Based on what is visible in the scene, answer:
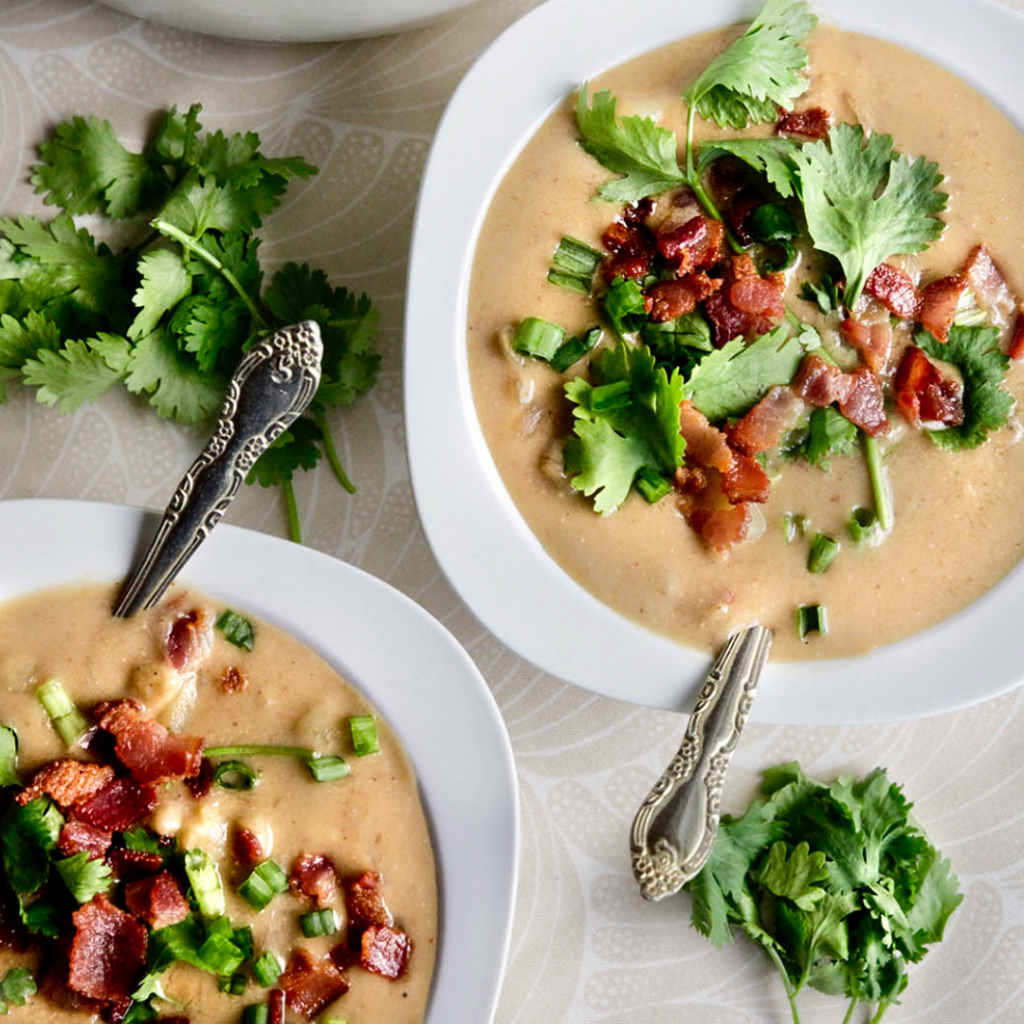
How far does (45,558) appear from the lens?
93.7 inches

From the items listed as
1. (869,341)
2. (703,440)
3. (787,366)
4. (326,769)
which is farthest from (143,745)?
(869,341)

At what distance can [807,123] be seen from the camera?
245cm

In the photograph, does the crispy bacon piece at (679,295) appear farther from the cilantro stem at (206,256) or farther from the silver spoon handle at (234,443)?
the cilantro stem at (206,256)

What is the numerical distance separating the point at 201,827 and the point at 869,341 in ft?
5.60

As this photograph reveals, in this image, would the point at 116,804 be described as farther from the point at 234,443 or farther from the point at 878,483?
the point at 878,483

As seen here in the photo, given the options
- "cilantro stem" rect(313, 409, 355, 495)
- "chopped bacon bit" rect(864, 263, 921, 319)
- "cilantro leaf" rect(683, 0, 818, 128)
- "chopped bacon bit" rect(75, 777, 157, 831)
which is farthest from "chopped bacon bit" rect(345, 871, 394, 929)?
"cilantro leaf" rect(683, 0, 818, 128)

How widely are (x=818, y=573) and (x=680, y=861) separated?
655 millimetres

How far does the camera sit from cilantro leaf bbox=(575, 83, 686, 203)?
92.7 inches

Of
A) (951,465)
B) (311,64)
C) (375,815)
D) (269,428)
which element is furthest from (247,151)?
(951,465)

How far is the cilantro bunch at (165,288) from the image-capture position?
102 inches

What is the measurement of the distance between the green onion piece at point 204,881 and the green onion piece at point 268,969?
13cm

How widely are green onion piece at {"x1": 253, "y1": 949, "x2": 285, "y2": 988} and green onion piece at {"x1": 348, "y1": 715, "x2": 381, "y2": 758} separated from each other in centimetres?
46

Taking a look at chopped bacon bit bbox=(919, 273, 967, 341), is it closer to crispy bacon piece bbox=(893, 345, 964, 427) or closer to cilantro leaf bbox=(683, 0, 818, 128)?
crispy bacon piece bbox=(893, 345, 964, 427)

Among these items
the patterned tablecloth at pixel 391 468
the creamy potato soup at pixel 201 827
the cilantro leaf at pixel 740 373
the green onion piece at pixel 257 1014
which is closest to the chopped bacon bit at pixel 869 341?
the cilantro leaf at pixel 740 373
